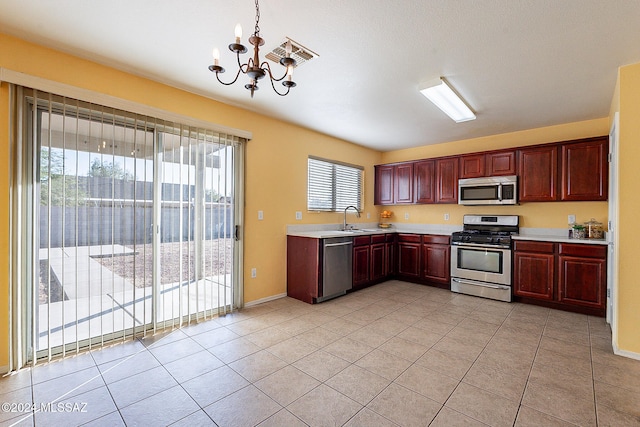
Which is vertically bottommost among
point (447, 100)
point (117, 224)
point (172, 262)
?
point (172, 262)

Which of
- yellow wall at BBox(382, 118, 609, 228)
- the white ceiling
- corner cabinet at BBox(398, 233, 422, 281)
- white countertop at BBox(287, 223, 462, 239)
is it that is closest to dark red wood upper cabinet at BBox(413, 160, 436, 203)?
yellow wall at BBox(382, 118, 609, 228)

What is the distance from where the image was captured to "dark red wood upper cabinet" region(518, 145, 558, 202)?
156 inches

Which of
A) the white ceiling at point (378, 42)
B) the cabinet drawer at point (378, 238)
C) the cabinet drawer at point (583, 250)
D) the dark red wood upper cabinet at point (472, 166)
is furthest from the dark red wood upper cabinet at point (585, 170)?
the cabinet drawer at point (378, 238)

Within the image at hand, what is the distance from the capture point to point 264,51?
238 centimetres

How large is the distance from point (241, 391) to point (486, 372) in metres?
1.86

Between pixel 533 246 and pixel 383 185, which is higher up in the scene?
pixel 383 185

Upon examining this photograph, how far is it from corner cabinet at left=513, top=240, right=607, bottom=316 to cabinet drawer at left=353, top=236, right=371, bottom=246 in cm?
205

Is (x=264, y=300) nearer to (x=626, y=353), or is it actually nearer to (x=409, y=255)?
(x=409, y=255)

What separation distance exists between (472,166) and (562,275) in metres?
1.95

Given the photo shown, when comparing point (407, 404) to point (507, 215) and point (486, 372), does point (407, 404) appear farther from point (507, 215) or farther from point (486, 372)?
point (507, 215)

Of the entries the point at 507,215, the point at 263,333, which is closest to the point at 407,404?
the point at 263,333

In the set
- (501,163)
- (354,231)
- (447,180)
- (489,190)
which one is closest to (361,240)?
(354,231)

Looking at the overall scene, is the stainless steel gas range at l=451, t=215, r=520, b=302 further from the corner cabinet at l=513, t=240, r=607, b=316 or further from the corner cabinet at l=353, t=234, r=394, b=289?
the corner cabinet at l=353, t=234, r=394, b=289

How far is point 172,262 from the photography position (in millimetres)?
2994
